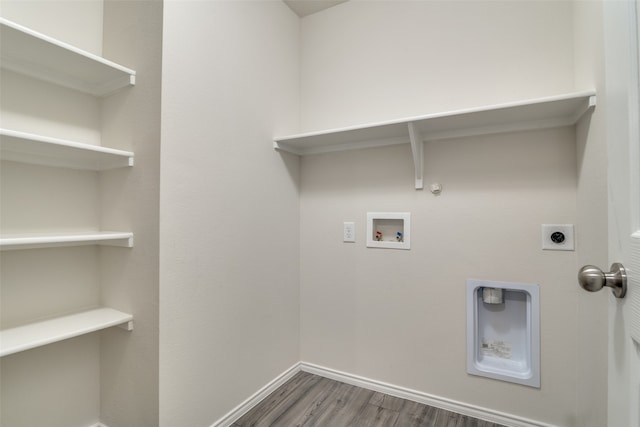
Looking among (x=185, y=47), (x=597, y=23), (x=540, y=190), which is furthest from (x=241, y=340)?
(x=597, y=23)

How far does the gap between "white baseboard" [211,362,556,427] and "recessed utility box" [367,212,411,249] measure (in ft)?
2.84

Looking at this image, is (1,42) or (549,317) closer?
(1,42)

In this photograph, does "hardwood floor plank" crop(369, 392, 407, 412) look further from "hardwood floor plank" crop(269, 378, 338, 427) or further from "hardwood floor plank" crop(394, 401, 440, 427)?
"hardwood floor plank" crop(269, 378, 338, 427)

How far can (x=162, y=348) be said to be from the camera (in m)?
1.21

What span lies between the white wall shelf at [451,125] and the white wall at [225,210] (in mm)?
326

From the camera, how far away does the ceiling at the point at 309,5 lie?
6.57ft

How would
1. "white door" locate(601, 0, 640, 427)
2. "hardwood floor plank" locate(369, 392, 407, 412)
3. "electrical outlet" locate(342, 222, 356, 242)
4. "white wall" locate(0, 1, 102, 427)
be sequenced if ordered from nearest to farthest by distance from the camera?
1. "white door" locate(601, 0, 640, 427)
2. "white wall" locate(0, 1, 102, 427)
3. "hardwood floor plank" locate(369, 392, 407, 412)
4. "electrical outlet" locate(342, 222, 356, 242)

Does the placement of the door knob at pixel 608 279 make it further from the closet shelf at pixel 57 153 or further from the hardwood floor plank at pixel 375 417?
the closet shelf at pixel 57 153

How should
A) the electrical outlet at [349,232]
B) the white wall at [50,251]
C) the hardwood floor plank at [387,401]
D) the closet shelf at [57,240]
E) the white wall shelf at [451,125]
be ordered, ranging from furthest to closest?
the electrical outlet at [349,232] → the hardwood floor plank at [387,401] → the white wall shelf at [451,125] → the white wall at [50,251] → the closet shelf at [57,240]

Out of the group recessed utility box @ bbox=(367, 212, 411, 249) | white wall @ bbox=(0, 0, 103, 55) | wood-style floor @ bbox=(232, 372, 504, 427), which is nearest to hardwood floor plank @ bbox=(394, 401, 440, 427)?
wood-style floor @ bbox=(232, 372, 504, 427)

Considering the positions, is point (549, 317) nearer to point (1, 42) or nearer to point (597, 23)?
point (597, 23)

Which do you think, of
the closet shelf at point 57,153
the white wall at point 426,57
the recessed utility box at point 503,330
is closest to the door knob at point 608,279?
the recessed utility box at point 503,330

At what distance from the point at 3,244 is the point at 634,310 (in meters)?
1.63

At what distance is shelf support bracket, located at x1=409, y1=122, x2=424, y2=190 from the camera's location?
61.5 inches
